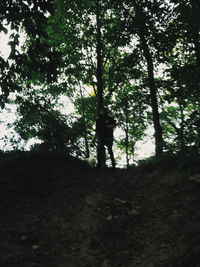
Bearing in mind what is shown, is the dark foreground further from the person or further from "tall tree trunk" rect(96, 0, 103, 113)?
"tall tree trunk" rect(96, 0, 103, 113)

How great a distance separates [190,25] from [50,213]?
16.1 feet

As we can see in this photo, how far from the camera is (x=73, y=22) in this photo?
19.6m

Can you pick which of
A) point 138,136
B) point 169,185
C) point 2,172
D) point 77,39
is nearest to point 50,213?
point 2,172

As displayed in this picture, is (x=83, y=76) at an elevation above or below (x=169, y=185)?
above

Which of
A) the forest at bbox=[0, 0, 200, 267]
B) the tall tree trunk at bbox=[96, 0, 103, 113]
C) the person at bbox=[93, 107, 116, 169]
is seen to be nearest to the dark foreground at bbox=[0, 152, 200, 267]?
the forest at bbox=[0, 0, 200, 267]

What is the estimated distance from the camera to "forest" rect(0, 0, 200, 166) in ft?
22.7

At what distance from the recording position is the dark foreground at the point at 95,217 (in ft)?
15.5

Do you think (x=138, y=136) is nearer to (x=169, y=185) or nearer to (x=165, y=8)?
(x=165, y=8)

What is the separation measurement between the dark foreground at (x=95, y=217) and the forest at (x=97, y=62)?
4.37ft

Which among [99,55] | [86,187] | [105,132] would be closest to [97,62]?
[99,55]

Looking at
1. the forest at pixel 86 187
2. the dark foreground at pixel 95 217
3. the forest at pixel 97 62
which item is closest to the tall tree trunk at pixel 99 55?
the forest at pixel 97 62

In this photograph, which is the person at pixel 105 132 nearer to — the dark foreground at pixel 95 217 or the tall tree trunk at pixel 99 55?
the dark foreground at pixel 95 217

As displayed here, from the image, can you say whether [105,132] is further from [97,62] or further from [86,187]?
[97,62]

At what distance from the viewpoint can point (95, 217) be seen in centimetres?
669
